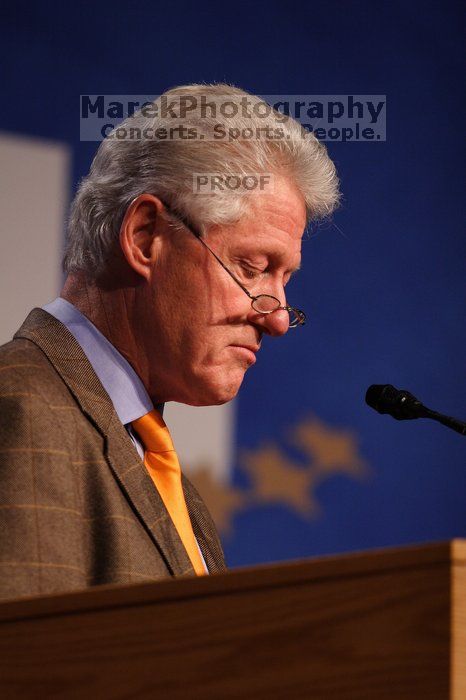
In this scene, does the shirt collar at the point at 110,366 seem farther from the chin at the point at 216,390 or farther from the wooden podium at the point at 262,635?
the wooden podium at the point at 262,635

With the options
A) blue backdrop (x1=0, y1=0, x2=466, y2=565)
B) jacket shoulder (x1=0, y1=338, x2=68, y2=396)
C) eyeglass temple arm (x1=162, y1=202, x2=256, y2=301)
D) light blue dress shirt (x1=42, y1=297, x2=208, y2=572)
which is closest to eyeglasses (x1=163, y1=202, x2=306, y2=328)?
eyeglass temple arm (x1=162, y1=202, x2=256, y2=301)

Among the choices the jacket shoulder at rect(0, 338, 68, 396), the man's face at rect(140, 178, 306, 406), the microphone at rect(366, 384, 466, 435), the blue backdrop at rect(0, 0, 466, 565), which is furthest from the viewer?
the blue backdrop at rect(0, 0, 466, 565)

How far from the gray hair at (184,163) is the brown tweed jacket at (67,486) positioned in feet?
0.78

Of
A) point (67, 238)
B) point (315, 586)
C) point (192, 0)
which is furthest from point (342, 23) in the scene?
point (315, 586)

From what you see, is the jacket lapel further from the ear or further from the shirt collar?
the ear

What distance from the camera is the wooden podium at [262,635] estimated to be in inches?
26.5

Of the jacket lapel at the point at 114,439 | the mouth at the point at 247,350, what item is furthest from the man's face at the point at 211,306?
the jacket lapel at the point at 114,439

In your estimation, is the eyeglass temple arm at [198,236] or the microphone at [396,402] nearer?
the microphone at [396,402]

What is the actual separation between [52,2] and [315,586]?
1.67 meters

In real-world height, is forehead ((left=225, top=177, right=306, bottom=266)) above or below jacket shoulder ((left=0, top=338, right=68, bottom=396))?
above

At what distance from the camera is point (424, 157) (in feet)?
7.59

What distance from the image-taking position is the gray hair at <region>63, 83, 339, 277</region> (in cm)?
146

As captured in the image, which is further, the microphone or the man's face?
the man's face

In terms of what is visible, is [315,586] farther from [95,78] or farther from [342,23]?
[342,23]
